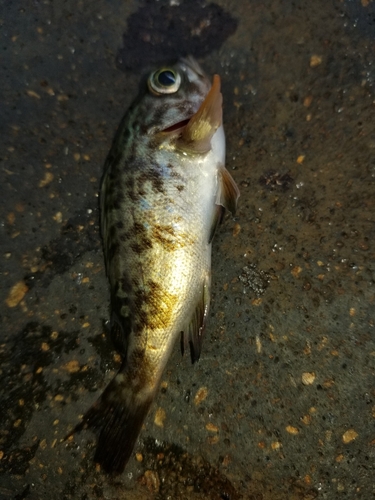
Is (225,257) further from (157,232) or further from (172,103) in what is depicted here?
(172,103)

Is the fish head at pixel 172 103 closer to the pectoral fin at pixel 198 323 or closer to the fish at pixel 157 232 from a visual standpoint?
the fish at pixel 157 232

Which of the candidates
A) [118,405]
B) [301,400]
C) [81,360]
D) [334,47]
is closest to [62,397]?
[81,360]

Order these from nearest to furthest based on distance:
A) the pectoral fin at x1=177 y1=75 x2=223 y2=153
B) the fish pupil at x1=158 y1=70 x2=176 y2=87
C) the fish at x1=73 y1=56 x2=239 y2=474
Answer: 1. the pectoral fin at x1=177 y1=75 x2=223 y2=153
2. the fish at x1=73 y1=56 x2=239 y2=474
3. the fish pupil at x1=158 y1=70 x2=176 y2=87

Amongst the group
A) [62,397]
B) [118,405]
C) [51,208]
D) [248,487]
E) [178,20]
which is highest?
[178,20]

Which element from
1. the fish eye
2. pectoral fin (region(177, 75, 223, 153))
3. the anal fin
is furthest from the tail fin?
the fish eye

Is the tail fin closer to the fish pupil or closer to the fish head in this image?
the fish head

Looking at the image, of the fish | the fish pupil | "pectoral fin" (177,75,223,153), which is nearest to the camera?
"pectoral fin" (177,75,223,153)

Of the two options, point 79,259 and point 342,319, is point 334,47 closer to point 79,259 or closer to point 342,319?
point 342,319
